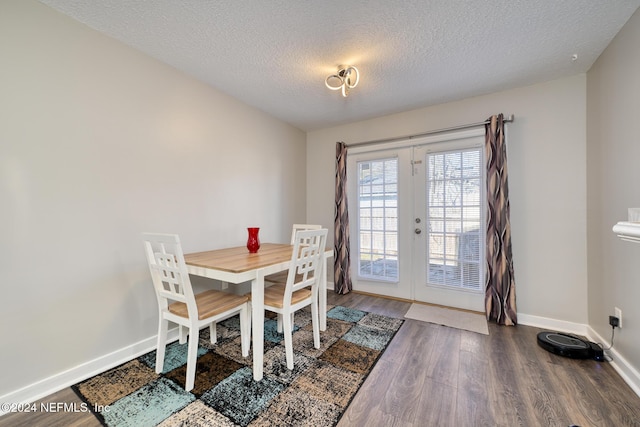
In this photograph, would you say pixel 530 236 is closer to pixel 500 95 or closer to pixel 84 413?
pixel 500 95

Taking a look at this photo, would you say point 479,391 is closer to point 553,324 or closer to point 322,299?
Result: point 322,299

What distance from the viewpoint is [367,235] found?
3580mm

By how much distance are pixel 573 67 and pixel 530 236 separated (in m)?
1.58

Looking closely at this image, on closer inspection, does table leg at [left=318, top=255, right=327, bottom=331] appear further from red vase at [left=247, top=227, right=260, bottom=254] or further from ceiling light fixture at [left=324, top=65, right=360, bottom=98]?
ceiling light fixture at [left=324, top=65, right=360, bottom=98]

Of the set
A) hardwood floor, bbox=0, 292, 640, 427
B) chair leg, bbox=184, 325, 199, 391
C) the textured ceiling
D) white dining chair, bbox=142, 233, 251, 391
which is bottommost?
hardwood floor, bbox=0, 292, 640, 427

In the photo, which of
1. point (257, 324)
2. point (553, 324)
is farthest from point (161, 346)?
point (553, 324)

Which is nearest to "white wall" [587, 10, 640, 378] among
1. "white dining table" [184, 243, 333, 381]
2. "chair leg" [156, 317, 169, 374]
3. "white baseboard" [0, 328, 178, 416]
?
"white dining table" [184, 243, 333, 381]

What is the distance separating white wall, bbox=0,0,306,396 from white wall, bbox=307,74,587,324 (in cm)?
317

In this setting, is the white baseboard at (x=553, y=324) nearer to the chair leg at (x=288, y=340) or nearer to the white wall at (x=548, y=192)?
the white wall at (x=548, y=192)

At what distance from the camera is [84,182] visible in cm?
175

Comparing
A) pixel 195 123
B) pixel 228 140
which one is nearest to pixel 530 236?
pixel 228 140

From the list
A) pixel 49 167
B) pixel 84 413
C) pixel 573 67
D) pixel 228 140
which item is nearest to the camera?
pixel 84 413

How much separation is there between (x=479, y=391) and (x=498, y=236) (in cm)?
158

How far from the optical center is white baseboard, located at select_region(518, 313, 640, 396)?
1.63 metres
